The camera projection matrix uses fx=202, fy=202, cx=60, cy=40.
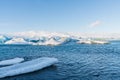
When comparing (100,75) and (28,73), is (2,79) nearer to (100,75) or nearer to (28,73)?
(28,73)

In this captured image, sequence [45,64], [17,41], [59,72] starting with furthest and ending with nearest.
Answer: [17,41] → [45,64] → [59,72]

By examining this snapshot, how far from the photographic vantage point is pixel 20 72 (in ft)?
65.3

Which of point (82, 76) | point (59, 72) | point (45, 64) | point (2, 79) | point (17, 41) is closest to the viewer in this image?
point (2, 79)

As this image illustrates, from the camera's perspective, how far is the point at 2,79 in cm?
1794

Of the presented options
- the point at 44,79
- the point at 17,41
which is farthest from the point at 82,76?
the point at 17,41

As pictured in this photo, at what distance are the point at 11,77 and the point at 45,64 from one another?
5330 millimetres

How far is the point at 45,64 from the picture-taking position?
76.5 ft

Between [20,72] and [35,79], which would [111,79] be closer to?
[35,79]

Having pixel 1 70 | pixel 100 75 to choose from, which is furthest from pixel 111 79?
pixel 1 70

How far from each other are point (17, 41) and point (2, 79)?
66.8m

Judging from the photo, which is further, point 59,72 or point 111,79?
point 59,72

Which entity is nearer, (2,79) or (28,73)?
(2,79)

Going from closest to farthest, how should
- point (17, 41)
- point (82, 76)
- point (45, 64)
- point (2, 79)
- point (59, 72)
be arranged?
point (2, 79)
point (82, 76)
point (59, 72)
point (45, 64)
point (17, 41)

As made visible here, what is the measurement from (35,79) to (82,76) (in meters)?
4.57
